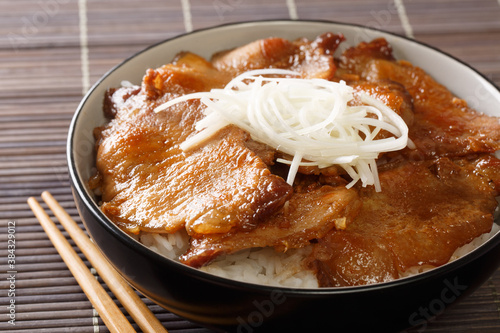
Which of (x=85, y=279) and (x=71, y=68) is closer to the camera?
(x=85, y=279)

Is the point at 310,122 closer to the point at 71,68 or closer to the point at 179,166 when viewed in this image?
the point at 179,166

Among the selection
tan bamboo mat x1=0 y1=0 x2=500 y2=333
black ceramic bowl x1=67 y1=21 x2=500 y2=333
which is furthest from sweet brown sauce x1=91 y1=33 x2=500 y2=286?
tan bamboo mat x1=0 y1=0 x2=500 y2=333

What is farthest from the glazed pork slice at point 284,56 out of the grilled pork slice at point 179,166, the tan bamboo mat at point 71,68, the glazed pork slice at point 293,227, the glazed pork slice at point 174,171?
the tan bamboo mat at point 71,68

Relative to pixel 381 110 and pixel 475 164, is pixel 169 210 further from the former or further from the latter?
pixel 475 164

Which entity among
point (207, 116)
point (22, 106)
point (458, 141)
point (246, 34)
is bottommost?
point (458, 141)

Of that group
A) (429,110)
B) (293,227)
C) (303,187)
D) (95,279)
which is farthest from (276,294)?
(429,110)

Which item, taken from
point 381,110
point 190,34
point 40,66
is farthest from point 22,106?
point 381,110

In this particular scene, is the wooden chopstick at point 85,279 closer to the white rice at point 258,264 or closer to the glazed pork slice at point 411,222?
the white rice at point 258,264

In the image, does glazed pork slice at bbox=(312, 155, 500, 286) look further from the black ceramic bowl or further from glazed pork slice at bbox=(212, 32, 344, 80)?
glazed pork slice at bbox=(212, 32, 344, 80)
